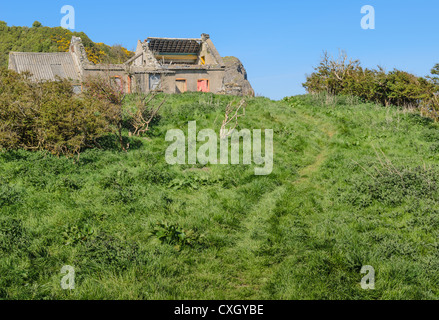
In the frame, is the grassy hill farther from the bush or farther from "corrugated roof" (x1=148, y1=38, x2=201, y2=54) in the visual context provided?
the bush

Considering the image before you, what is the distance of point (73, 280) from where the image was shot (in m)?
6.86

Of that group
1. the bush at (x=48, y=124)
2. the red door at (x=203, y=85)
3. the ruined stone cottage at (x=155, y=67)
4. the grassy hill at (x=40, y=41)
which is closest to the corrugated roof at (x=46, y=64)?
the ruined stone cottage at (x=155, y=67)

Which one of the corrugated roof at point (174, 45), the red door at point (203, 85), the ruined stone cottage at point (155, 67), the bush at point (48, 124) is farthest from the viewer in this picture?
the corrugated roof at point (174, 45)

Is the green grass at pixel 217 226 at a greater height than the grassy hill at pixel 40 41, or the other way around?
the grassy hill at pixel 40 41

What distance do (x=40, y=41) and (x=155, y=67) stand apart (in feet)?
136

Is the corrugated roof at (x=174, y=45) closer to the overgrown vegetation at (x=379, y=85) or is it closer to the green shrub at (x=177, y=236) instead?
the overgrown vegetation at (x=379, y=85)

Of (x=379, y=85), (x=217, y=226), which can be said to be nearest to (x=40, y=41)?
(x=379, y=85)

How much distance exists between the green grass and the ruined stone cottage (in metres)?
18.0

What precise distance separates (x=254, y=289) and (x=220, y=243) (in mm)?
1813

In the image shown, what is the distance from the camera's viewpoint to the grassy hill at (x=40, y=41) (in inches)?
2462

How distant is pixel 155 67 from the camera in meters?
33.7

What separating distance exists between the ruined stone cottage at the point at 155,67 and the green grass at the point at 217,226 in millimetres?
18030
